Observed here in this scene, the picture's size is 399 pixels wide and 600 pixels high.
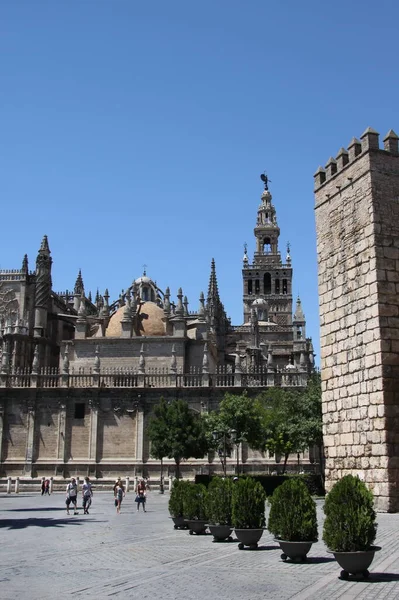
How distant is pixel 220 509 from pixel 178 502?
3.02m

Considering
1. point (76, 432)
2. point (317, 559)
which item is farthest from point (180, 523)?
point (76, 432)

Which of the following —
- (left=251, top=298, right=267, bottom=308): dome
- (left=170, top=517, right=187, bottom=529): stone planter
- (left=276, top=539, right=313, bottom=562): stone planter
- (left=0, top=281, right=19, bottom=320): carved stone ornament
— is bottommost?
(left=170, top=517, right=187, bottom=529): stone planter

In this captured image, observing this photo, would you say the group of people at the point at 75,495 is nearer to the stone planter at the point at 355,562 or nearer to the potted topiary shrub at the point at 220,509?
the potted topiary shrub at the point at 220,509

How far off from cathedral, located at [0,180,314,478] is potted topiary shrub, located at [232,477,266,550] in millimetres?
27968

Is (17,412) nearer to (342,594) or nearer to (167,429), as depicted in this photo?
(167,429)

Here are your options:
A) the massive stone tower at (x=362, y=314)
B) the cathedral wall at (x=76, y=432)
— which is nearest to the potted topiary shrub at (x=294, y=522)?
the massive stone tower at (x=362, y=314)

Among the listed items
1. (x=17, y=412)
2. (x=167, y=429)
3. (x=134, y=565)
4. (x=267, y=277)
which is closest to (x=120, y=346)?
(x=17, y=412)

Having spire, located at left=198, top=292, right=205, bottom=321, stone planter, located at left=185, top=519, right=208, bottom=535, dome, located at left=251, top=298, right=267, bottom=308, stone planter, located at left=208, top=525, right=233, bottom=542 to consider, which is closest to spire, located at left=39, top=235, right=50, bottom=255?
spire, located at left=198, top=292, right=205, bottom=321

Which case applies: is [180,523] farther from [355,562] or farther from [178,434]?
[178,434]

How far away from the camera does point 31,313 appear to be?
5653 cm

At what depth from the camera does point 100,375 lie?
44000 mm

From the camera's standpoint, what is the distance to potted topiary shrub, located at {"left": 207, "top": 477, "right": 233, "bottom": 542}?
46.2ft

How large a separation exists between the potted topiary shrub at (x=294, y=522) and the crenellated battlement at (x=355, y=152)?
31.9 ft

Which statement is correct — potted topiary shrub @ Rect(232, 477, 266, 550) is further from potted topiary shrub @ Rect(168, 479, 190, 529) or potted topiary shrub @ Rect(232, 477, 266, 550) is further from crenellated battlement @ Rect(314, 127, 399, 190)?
crenellated battlement @ Rect(314, 127, 399, 190)
